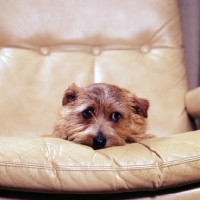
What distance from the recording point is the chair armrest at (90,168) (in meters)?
1.32

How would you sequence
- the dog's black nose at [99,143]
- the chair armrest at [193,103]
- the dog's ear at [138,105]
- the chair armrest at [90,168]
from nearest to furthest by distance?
1. the chair armrest at [90,168]
2. the dog's black nose at [99,143]
3. the dog's ear at [138,105]
4. the chair armrest at [193,103]

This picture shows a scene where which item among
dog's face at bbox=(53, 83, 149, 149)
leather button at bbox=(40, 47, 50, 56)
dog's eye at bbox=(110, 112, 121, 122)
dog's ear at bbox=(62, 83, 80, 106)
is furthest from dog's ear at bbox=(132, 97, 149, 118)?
leather button at bbox=(40, 47, 50, 56)

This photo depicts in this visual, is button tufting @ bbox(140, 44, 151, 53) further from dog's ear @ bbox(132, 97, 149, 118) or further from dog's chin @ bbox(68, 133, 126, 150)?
dog's chin @ bbox(68, 133, 126, 150)

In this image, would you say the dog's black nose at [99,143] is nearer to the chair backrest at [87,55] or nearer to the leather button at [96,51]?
the chair backrest at [87,55]

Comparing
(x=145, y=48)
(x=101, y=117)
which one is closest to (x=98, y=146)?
(x=101, y=117)

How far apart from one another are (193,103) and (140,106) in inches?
14.9

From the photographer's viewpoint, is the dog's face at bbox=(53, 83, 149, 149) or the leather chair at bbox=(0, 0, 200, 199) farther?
the leather chair at bbox=(0, 0, 200, 199)

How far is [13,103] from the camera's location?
2.10m

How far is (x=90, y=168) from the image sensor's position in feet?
4.34

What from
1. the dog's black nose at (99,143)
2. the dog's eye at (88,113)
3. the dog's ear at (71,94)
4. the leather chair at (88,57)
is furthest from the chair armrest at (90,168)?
the leather chair at (88,57)

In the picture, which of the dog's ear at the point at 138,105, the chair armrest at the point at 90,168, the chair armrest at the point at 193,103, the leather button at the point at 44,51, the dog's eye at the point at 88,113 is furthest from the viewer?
the leather button at the point at 44,51

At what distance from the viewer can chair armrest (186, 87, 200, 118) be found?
2.10m

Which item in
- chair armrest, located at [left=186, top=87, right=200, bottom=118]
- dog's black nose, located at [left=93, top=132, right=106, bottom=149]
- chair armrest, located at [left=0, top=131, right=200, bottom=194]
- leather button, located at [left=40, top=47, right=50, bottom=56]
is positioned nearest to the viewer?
chair armrest, located at [left=0, top=131, right=200, bottom=194]

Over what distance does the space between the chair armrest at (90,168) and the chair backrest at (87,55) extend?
74 cm
